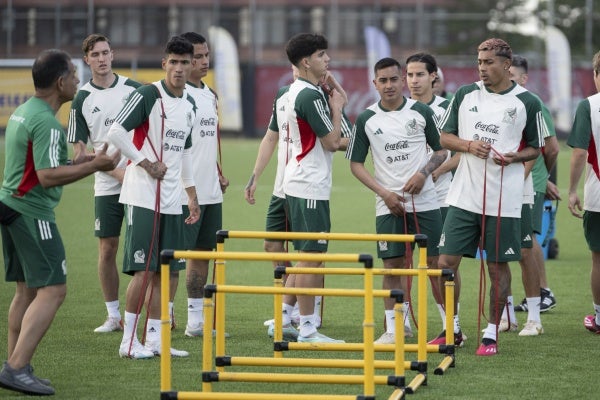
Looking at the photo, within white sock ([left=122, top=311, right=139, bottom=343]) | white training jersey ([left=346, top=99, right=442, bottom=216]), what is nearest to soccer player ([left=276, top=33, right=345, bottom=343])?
white training jersey ([left=346, top=99, right=442, bottom=216])

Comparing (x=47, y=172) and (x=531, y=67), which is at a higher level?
(x=531, y=67)

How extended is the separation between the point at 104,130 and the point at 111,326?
66.3 inches

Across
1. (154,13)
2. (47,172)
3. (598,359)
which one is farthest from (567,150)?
(47,172)

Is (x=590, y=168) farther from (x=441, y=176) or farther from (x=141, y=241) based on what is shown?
(x=141, y=241)

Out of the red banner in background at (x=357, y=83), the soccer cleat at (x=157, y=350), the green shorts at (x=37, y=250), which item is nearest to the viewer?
the green shorts at (x=37, y=250)

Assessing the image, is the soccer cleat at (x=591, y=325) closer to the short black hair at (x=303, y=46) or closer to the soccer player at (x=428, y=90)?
the soccer player at (x=428, y=90)

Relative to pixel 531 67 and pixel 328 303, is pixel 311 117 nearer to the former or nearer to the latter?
pixel 328 303

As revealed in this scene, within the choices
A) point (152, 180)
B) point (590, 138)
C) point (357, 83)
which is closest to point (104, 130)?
point (152, 180)

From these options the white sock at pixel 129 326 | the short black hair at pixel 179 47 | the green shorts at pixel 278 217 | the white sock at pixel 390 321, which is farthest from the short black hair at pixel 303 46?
the white sock at pixel 129 326

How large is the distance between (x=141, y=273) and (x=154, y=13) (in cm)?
4560

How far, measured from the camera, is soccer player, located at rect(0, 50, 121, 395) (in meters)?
7.49

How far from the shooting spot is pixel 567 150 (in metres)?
38.5

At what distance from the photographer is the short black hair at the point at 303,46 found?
9422 mm

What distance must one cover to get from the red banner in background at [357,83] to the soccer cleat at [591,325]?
34.7 meters
